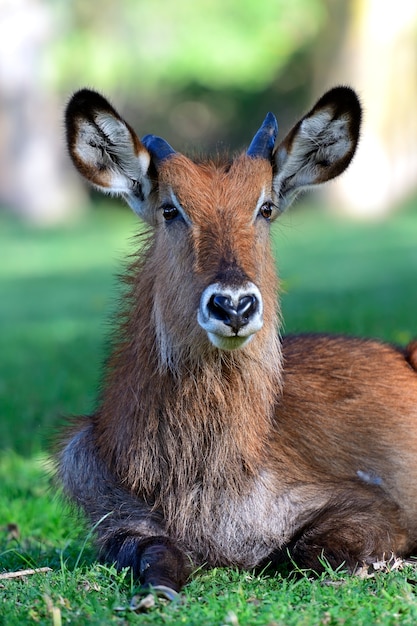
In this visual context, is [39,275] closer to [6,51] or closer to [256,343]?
[6,51]

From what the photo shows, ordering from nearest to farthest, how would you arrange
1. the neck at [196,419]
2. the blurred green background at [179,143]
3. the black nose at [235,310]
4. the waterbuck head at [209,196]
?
1. the black nose at [235,310]
2. the waterbuck head at [209,196]
3. the neck at [196,419]
4. the blurred green background at [179,143]

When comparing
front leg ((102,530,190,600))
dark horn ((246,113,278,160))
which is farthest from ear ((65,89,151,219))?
front leg ((102,530,190,600))

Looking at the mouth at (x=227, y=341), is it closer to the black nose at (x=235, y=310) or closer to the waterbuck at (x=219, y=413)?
the waterbuck at (x=219, y=413)

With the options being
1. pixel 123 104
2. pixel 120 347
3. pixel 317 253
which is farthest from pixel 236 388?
pixel 123 104

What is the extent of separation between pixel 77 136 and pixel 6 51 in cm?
2614

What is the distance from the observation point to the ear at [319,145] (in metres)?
6.07

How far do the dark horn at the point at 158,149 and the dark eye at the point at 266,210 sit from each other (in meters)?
0.57

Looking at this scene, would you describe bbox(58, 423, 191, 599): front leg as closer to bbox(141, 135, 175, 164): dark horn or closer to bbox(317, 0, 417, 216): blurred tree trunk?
bbox(141, 135, 175, 164): dark horn

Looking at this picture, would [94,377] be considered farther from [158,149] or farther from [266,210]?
[266,210]

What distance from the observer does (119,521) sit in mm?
5773

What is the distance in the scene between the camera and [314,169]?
636 centimetres

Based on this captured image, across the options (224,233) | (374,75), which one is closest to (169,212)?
(224,233)

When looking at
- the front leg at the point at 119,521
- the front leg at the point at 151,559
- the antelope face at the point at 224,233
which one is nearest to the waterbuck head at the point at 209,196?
the antelope face at the point at 224,233

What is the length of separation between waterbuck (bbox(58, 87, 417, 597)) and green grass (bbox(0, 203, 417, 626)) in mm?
241
